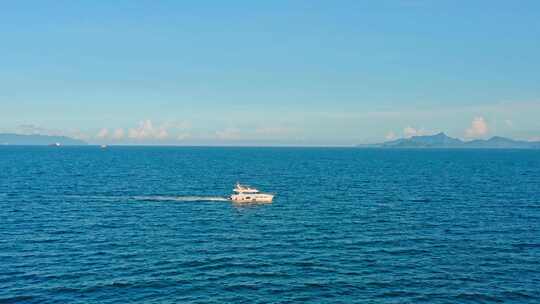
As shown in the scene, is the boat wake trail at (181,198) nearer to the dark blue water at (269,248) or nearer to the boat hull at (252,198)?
the dark blue water at (269,248)

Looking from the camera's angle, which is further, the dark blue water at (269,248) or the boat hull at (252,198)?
the boat hull at (252,198)

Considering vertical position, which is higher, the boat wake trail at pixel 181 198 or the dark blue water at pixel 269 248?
the boat wake trail at pixel 181 198

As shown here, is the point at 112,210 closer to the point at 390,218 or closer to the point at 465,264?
the point at 390,218

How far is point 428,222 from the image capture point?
270ft

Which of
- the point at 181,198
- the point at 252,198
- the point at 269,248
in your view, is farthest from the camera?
the point at 181,198

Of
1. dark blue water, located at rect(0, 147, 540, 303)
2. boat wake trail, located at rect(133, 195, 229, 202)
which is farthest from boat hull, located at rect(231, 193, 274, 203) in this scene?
boat wake trail, located at rect(133, 195, 229, 202)

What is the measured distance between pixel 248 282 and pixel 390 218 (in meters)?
43.0

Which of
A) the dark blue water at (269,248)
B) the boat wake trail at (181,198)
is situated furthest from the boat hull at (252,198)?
the boat wake trail at (181,198)

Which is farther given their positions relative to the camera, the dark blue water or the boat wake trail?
the boat wake trail

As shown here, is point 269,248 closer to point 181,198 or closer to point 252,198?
point 252,198

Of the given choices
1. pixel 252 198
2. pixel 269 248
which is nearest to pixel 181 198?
pixel 252 198

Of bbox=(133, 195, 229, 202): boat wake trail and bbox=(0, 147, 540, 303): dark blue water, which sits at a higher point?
bbox=(133, 195, 229, 202): boat wake trail

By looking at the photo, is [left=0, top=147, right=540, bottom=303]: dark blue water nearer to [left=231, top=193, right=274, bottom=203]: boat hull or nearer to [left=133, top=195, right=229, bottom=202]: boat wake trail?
[left=133, top=195, right=229, bottom=202]: boat wake trail

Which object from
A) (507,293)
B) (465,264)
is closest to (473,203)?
(465,264)
